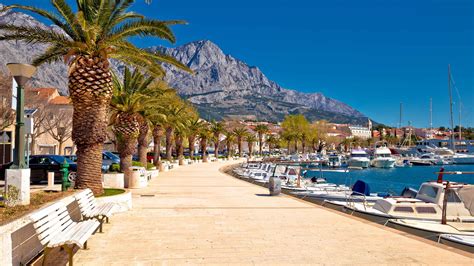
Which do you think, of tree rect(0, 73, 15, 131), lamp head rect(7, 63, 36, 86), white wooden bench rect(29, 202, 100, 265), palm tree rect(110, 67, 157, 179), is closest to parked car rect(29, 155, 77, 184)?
palm tree rect(110, 67, 157, 179)

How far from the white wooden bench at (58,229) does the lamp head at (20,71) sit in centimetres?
386

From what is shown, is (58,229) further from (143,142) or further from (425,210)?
(143,142)

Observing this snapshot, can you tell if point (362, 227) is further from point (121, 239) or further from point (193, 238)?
point (121, 239)

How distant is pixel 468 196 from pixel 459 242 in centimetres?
798

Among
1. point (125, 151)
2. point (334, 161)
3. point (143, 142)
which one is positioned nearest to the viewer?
point (125, 151)

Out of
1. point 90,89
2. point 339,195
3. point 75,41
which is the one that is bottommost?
point 339,195

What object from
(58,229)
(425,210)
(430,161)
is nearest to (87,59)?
(58,229)

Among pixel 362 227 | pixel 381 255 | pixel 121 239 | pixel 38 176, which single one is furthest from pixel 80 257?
pixel 38 176

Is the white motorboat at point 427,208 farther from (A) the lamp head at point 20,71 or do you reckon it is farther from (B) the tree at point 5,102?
(B) the tree at point 5,102

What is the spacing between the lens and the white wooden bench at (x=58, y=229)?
6496 mm

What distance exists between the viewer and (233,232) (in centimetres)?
1075

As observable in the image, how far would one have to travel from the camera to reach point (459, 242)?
31.7ft

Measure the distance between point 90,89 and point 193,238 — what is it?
6.91 meters

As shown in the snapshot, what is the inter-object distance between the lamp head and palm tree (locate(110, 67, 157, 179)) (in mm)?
13312
